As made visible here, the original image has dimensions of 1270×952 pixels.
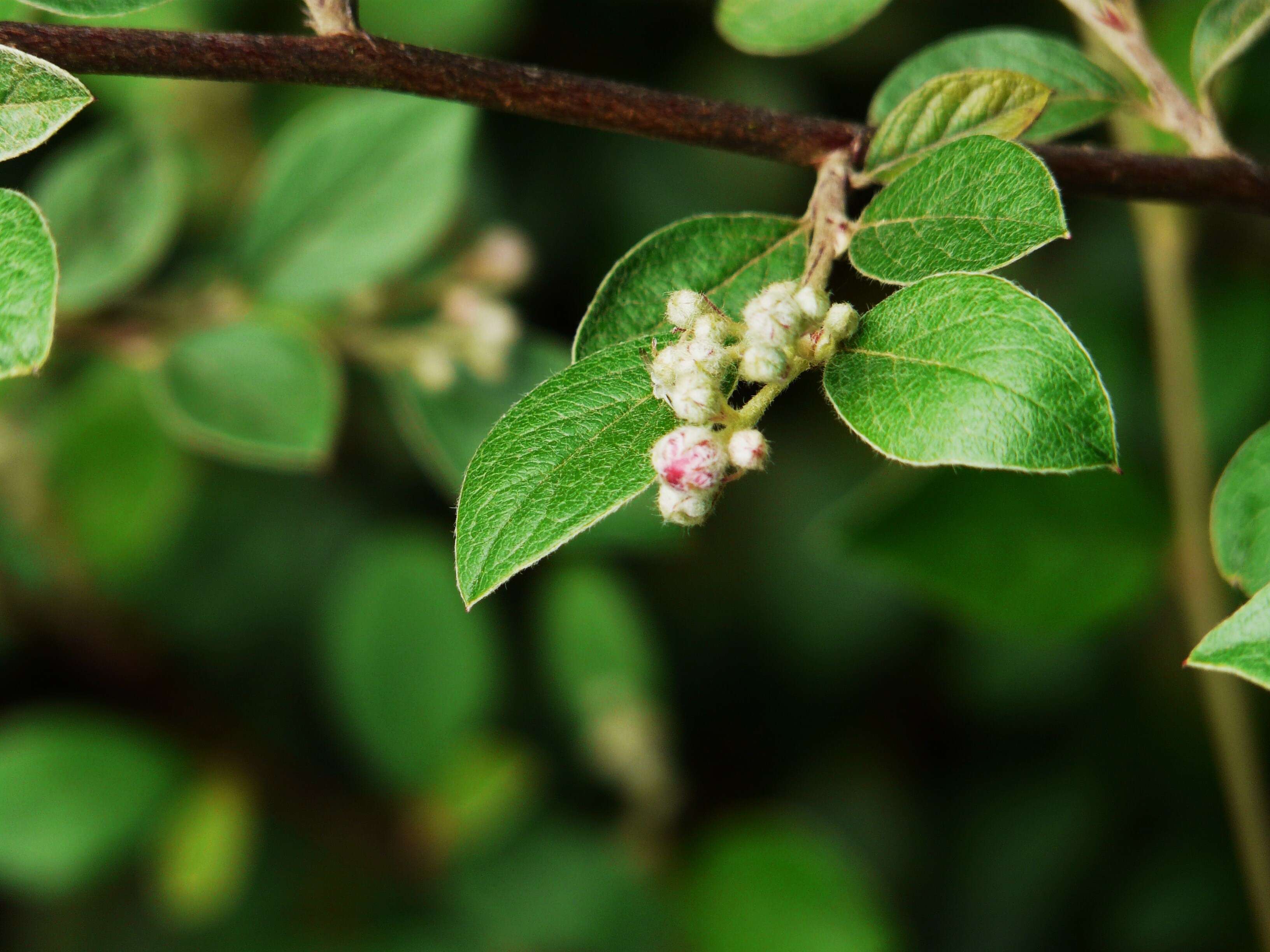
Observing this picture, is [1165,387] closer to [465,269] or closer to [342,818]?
[465,269]

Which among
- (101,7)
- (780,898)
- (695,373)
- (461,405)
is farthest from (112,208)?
(780,898)

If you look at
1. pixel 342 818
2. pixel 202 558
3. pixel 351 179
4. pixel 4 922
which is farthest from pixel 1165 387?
pixel 4 922

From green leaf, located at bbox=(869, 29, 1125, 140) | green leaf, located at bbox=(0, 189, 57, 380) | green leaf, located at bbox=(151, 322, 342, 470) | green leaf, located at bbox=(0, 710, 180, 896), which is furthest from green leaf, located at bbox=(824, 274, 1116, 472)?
green leaf, located at bbox=(0, 710, 180, 896)

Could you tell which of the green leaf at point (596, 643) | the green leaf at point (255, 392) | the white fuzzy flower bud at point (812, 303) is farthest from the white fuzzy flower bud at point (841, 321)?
the green leaf at point (596, 643)

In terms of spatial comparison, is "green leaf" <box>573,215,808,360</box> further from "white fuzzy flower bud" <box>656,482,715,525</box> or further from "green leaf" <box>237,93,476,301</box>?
"green leaf" <box>237,93,476,301</box>

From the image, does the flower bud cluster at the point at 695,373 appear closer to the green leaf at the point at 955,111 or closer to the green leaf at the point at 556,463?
the green leaf at the point at 556,463

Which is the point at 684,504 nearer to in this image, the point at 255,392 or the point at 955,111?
the point at 955,111
